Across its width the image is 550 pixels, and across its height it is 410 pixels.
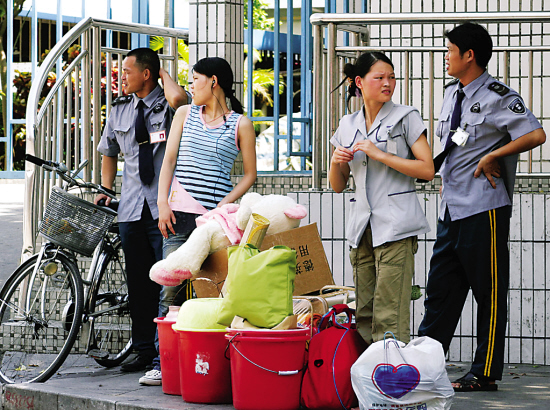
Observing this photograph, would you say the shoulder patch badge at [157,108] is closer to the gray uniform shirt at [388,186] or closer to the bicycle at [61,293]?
the bicycle at [61,293]

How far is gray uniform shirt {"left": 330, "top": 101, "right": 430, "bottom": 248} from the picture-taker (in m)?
4.09

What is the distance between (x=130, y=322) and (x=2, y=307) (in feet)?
3.15

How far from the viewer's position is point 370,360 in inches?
151

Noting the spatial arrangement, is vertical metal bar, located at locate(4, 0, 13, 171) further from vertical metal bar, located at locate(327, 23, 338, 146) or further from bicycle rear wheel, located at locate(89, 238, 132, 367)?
vertical metal bar, located at locate(327, 23, 338, 146)

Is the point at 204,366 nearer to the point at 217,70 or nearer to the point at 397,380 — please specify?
the point at 397,380

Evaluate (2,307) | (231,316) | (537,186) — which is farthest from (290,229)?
(537,186)

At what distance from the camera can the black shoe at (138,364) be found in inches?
213

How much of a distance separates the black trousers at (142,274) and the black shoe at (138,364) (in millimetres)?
35

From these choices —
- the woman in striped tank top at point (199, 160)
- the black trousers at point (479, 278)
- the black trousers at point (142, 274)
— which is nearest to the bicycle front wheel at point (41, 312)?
the black trousers at point (142, 274)

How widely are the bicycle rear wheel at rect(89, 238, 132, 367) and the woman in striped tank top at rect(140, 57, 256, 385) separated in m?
0.71

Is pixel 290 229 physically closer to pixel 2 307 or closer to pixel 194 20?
pixel 2 307

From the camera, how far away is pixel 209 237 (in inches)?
182

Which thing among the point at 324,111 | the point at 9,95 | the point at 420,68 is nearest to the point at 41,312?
the point at 324,111

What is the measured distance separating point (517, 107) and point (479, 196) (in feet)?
1.77
